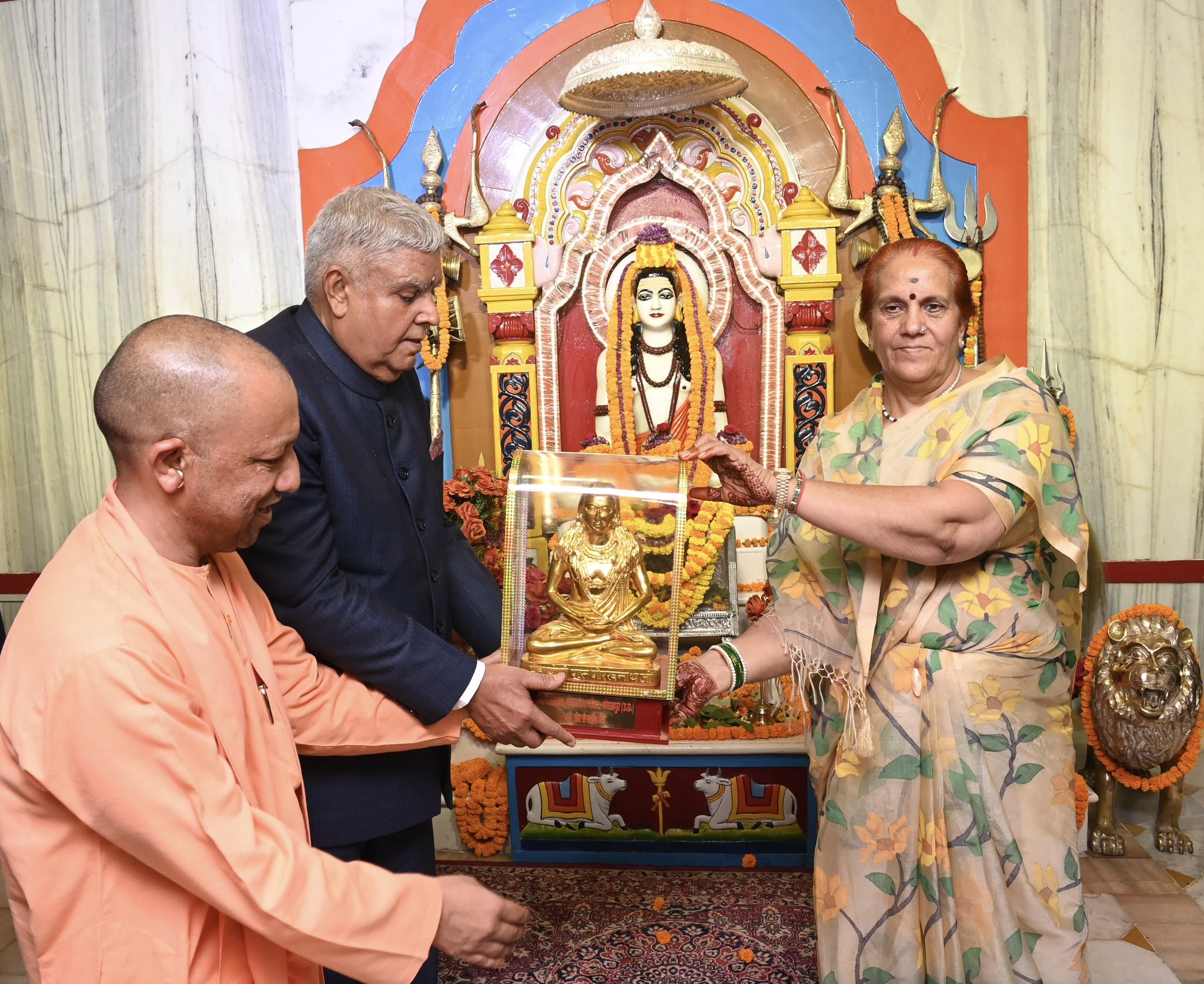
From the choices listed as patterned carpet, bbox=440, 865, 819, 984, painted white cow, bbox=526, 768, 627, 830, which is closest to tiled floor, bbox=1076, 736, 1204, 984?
patterned carpet, bbox=440, 865, 819, 984

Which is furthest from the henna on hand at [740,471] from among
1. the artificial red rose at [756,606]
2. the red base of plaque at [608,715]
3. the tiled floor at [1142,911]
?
the tiled floor at [1142,911]

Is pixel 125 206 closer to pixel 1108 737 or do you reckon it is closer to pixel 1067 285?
pixel 1067 285

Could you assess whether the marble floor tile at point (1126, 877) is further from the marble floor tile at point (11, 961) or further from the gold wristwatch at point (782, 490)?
the marble floor tile at point (11, 961)

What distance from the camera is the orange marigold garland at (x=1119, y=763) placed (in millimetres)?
4250

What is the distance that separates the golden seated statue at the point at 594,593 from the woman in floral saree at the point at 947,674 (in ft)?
0.93

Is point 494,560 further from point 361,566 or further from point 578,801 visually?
point 361,566

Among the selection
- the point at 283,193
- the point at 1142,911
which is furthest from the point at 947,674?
the point at 283,193

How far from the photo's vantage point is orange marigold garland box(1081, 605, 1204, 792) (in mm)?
4250

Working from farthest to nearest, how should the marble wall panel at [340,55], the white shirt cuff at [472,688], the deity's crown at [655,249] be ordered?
the marble wall panel at [340,55] < the deity's crown at [655,249] < the white shirt cuff at [472,688]

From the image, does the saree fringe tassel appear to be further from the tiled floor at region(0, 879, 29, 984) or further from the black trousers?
the tiled floor at region(0, 879, 29, 984)

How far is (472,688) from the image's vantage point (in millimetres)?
2365

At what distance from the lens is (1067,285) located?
4.75m

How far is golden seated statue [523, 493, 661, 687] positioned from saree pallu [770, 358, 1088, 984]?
0.68 metres

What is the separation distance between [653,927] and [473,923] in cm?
230
